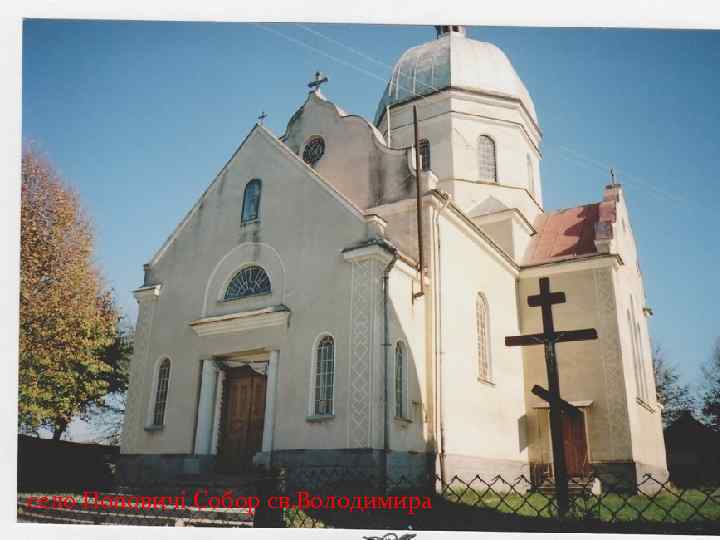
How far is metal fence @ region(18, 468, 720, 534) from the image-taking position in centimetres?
756

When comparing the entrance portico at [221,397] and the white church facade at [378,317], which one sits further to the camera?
the entrance portico at [221,397]

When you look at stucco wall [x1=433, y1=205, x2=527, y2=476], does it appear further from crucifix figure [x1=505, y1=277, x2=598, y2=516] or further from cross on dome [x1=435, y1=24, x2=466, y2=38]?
cross on dome [x1=435, y1=24, x2=466, y2=38]

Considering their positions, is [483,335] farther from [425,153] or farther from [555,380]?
[425,153]

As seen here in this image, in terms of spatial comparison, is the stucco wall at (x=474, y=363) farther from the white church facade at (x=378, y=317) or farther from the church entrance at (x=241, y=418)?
the church entrance at (x=241, y=418)

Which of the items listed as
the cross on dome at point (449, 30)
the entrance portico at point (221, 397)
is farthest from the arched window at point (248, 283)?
the cross on dome at point (449, 30)

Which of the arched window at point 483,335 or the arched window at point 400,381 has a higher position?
the arched window at point 483,335

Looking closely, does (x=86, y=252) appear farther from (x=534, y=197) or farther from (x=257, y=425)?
(x=534, y=197)

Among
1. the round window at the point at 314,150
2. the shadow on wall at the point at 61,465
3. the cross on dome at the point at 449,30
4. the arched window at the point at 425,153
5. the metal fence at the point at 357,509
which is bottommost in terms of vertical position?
the metal fence at the point at 357,509

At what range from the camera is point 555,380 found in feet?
A: 27.5

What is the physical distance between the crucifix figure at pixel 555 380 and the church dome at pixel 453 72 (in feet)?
35.7

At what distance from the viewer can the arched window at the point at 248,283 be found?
494 inches

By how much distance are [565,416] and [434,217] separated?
6729mm

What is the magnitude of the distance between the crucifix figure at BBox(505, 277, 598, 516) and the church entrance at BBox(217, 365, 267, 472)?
558cm

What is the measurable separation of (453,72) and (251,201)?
8.75 meters
